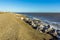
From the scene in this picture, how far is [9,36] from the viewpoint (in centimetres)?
792

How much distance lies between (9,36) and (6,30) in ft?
1.73

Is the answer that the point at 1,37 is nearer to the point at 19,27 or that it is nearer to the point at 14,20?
the point at 19,27

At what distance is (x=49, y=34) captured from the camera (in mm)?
8930

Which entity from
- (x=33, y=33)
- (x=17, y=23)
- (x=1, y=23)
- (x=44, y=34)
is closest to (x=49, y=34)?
(x=44, y=34)

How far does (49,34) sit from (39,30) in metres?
0.50

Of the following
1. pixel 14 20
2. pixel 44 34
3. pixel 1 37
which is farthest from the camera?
pixel 14 20

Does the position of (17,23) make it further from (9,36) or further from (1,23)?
(9,36)

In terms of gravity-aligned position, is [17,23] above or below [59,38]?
above

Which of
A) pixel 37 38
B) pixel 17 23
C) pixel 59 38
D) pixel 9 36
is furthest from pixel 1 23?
pixel 59 38

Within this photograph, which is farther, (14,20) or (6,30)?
(14,20)

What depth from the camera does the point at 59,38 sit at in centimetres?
899

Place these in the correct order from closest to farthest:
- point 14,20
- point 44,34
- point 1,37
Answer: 1. point 1,37
2. point 44,34
3. point 14,20

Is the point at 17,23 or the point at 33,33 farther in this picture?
the point at 17,23

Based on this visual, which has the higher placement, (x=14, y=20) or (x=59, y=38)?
(x=14, y=20)
